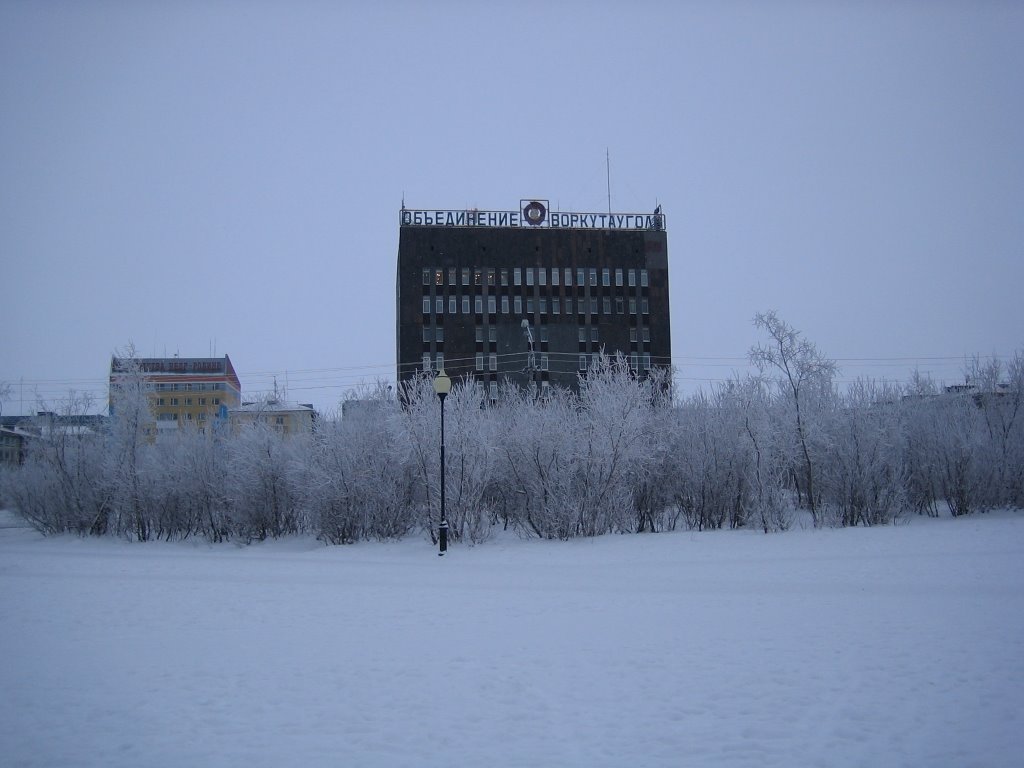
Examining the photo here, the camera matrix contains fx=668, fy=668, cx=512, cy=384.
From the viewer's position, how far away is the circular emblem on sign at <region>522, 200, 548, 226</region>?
8631 cm

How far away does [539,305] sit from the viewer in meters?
86.9

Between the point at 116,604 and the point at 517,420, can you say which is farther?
the point at 517,420

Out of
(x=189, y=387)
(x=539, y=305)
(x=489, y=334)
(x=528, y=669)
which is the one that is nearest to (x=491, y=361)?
(x=489, y=334)

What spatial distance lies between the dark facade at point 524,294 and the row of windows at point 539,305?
130mm

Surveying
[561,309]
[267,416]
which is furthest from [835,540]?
[561,309]

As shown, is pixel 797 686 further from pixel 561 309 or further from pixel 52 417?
pixel 561 309

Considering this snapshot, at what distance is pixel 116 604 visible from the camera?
12258mm

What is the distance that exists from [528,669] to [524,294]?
80.6 metres

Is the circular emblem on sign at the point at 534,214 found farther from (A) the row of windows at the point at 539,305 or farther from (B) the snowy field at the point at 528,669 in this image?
(B) the snowy field at the point at 528,669

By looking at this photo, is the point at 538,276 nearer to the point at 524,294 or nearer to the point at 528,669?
the point at 524,294

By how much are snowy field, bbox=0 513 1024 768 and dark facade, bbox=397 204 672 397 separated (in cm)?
7057

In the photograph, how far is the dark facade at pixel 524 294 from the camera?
85062 millimetres

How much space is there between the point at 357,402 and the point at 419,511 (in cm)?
604

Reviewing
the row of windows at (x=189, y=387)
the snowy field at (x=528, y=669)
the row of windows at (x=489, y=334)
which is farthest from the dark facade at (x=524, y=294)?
the snowy field at (x=528, y=669)
